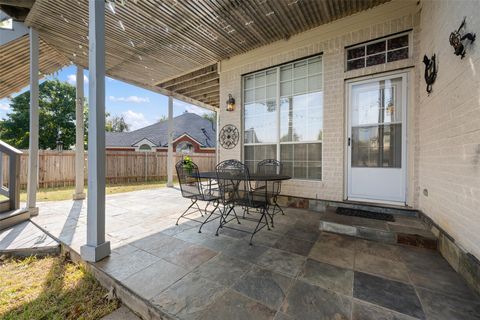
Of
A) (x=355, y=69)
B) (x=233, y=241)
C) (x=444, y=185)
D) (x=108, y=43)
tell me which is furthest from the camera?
(x=108, y=43)

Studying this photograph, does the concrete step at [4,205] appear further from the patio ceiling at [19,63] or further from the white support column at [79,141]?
the patio ceiling at [19,63]

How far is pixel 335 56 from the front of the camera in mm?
3512

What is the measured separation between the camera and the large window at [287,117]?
150 inches

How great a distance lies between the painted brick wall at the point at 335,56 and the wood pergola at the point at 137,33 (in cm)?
16

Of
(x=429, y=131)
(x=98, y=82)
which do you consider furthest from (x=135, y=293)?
(x=429, y=131)

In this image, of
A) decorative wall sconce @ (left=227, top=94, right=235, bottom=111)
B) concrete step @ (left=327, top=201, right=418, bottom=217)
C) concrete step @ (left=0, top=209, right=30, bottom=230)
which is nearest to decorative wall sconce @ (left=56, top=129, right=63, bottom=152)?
concrete step @ (left=0, top=209, right=30, bottom=230)

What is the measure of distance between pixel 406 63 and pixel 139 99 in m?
76.3

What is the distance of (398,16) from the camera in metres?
3.03

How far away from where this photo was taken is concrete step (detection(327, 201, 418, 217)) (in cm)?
292

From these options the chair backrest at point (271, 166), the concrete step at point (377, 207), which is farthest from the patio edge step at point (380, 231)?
the chair backrest at point (271, 166)

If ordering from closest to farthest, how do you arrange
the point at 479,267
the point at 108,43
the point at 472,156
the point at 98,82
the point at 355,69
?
1. the point at 479,267
2. the point at 472,156
3. the point at 98,82
4. the point at 355,69
5. the point at 108,43

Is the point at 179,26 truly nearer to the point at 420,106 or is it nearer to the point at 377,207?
the point at 420,106

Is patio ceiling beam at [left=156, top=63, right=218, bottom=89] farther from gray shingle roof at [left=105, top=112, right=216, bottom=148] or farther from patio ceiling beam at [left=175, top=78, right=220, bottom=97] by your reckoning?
gray shingle roof at [left=105, top=112, right=216, bottom=148]

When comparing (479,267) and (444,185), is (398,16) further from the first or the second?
(479,267)
